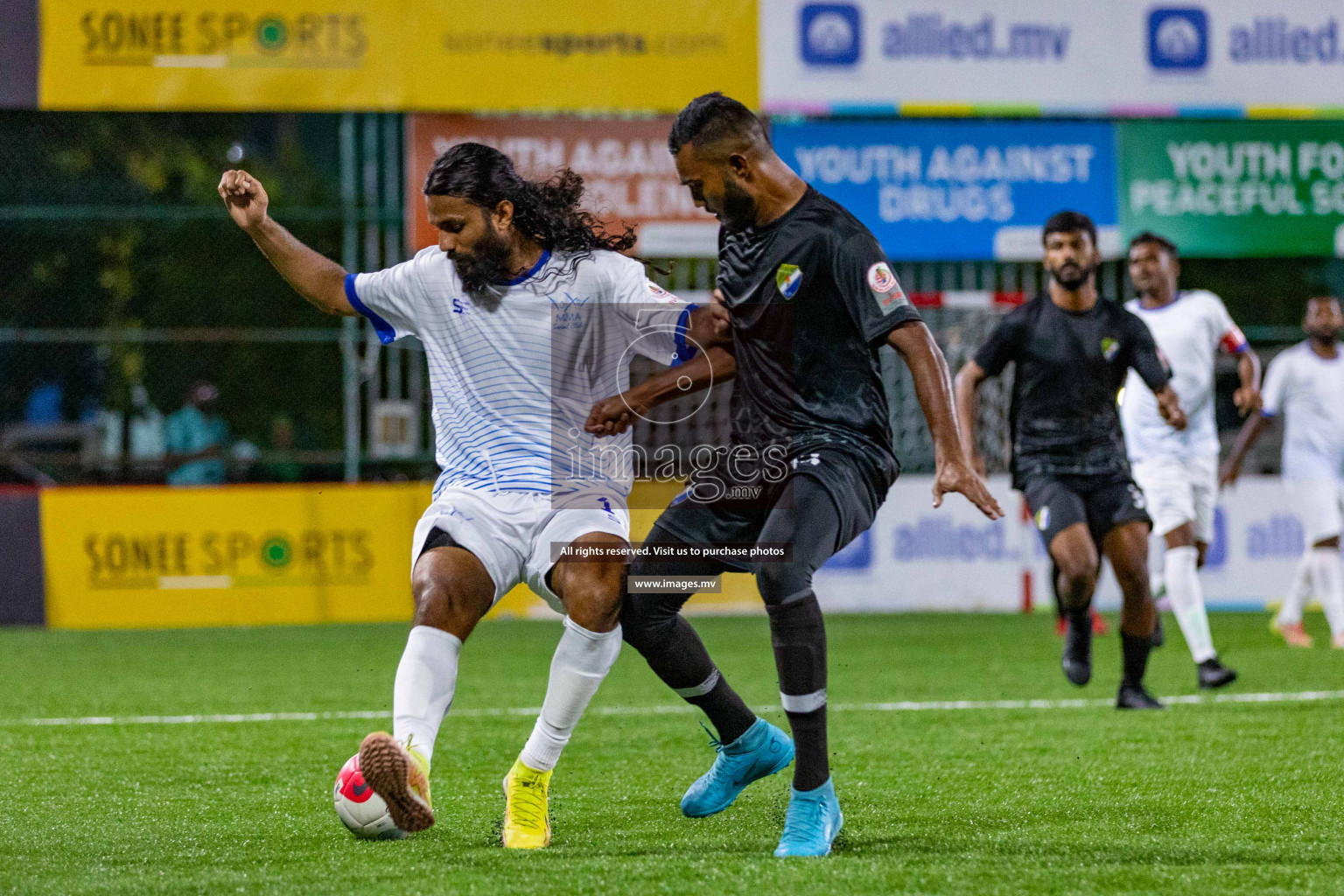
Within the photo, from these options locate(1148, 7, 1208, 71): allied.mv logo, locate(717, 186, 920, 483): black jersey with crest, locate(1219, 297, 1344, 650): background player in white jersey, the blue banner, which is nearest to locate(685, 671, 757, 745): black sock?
locate(717, 186, 920, 483): black jersey with crest

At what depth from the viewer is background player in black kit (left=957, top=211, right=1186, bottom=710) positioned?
24.1ft

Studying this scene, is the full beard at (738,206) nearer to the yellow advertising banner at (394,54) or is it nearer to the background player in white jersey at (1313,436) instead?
the background player in white jersey at (1313,436)

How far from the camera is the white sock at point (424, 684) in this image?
4336 mm

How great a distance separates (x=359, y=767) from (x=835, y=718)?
377cm

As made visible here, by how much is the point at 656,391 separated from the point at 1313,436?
7853mm

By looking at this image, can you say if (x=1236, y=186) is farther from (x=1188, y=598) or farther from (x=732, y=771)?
(x=732, y=771)

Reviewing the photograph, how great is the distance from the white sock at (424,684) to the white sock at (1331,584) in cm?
780

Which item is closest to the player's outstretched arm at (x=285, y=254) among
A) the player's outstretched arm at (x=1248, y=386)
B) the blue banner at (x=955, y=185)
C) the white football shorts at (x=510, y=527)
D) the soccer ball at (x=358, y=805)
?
the white football shorts at (x=510, y=527)

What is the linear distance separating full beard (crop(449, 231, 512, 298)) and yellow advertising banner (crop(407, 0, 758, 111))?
8.85 m

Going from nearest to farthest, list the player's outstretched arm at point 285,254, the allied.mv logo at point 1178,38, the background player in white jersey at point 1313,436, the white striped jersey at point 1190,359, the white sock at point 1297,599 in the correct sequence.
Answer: the player's outstretched arm at point 285,254 → the white striped jersey at point 1190,359 → the background player in white jersey at point 1313,436 → the white sock at point 1297,599 → the allied.mv logo at point 1178,38

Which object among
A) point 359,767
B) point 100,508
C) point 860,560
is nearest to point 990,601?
point 860,560

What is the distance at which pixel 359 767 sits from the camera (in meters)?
4.09

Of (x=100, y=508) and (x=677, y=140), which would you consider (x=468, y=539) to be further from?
(x=100, y=508)

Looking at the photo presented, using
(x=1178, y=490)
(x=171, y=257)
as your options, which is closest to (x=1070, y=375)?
(x=1178, y=490)
